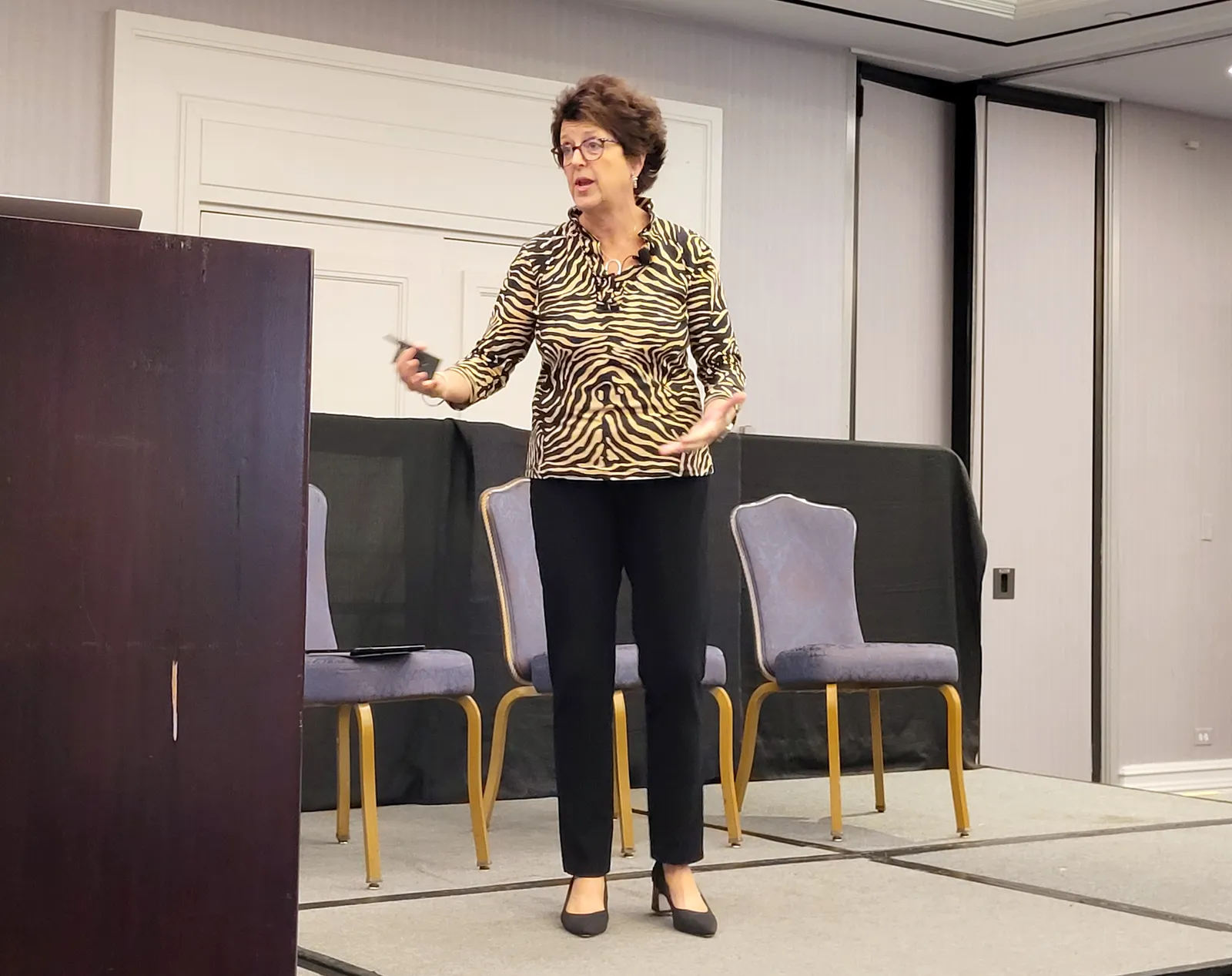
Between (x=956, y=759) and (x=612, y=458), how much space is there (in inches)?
63.9

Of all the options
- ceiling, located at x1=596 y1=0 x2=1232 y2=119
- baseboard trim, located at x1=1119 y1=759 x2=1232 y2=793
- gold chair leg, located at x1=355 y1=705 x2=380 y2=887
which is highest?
ceiling, located at x1=596 y1=0 x2=1232 y2=119

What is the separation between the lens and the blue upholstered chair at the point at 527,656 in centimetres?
328

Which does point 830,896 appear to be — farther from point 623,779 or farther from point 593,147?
point 593,147

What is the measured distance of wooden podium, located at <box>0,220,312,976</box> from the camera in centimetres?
145

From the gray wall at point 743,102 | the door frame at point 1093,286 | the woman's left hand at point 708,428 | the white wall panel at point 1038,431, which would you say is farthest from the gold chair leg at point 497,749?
the white wall panel at point 1038,431

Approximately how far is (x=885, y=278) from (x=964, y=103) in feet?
2.85

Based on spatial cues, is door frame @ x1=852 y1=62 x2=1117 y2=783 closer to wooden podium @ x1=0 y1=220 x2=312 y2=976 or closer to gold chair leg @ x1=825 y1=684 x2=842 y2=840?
gold chair leg @ x1=825 y1=684 x2=842 y2=840

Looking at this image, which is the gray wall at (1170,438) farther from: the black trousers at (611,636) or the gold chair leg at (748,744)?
the black trousers at (611,636)

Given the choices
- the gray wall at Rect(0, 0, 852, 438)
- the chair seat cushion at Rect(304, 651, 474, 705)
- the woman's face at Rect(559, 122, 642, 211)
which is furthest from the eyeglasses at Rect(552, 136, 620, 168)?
the gray wall at Rect(0, 0, 852, 438)

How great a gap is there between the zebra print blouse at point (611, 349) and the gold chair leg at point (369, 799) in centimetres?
71

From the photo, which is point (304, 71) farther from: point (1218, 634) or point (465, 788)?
point (1218, 634)

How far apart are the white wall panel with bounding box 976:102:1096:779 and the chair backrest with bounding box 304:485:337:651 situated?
12.6ft

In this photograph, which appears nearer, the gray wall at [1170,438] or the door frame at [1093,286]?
the door frame at [1093,286]

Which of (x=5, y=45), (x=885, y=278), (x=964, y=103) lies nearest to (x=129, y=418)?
(x=5, y=45)
